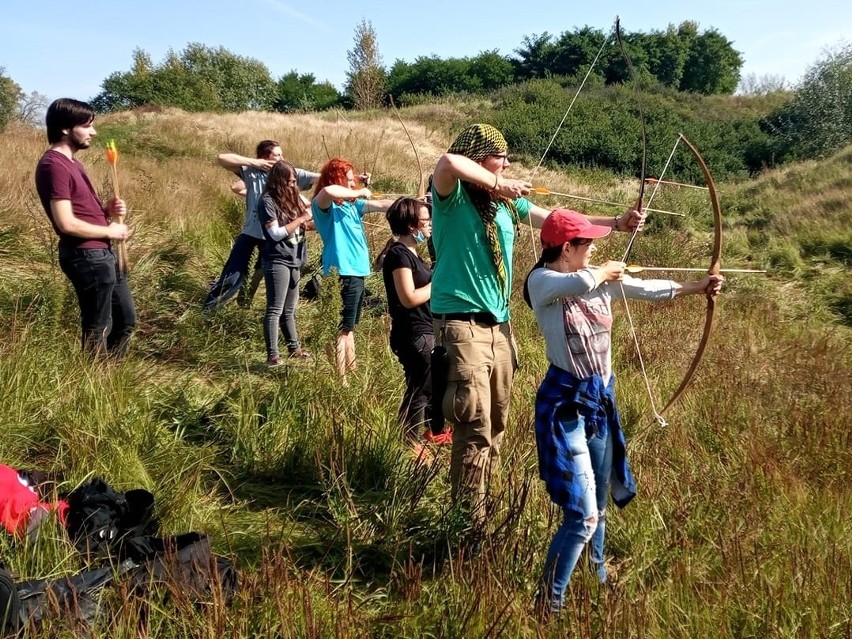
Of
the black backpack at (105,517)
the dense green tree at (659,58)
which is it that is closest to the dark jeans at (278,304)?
the black backpack at (105,517)

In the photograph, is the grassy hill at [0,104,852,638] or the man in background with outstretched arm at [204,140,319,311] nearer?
the grassy hill at [0,104,852,638]

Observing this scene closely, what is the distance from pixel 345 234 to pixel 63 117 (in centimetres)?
175

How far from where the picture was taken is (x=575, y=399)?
224cm

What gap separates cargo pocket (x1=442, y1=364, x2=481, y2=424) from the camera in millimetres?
2578

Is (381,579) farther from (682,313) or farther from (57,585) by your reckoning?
(682,313)

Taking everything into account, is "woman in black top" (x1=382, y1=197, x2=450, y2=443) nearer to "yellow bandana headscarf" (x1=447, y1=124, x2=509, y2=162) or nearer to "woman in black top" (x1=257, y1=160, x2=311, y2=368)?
"yellow bandana headscarf" (x1=447, y1=124, x2=509, y2=162)

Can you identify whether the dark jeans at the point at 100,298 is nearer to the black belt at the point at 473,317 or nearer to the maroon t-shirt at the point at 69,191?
the maroon t-shirt at the point at 69,191

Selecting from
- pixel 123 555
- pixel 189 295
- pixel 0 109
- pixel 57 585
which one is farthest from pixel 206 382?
pixel 0 109

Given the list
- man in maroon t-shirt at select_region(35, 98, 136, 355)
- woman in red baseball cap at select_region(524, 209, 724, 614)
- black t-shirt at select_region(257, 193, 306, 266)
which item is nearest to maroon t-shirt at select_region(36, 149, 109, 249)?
man in maroon t-shirt at select_region(35, 98, 136, 355)

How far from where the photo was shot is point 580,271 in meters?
2.24

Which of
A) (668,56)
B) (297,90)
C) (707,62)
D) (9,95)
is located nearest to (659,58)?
(668,56)

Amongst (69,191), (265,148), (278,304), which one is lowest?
(278,304)

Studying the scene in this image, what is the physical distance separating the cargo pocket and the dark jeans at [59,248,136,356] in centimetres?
200

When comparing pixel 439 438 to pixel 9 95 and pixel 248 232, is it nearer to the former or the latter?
pixel 248 232
